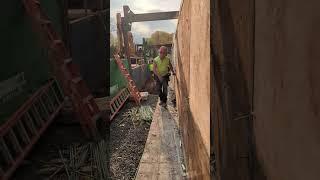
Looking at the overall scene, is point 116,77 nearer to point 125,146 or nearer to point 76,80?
point 76,80

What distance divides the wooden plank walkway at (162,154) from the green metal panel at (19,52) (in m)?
2.77

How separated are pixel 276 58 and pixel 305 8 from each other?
317mm

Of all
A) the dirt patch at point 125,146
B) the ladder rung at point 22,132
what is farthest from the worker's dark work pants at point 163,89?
the ladder rung at point 22,132

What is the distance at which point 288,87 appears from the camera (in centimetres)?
108

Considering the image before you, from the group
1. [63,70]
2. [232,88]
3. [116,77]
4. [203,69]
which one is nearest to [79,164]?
[63,70]

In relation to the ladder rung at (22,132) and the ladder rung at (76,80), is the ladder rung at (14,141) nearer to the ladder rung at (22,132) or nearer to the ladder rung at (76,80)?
the ladder rung at (22,132)

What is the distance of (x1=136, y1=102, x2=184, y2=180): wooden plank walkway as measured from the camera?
5.17m


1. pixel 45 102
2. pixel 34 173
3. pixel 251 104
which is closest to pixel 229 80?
pixel 251 104

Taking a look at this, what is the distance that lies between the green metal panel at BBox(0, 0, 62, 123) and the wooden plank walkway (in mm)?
2774

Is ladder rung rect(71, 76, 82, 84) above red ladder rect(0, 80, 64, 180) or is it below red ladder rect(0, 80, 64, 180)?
above

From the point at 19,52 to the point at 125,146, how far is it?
2888 mm

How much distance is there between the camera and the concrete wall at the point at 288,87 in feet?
2.87

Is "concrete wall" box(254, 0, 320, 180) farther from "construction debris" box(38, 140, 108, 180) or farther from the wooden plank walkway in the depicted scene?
"construction debris" box(38, 140, 108, 180)

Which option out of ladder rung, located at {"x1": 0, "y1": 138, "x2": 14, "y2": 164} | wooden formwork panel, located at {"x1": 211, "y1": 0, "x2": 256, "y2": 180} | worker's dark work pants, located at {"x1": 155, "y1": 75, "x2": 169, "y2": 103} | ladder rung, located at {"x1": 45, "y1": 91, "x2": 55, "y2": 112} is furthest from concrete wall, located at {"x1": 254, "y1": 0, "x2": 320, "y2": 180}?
worker's dark work pants, located at {"x1": 155, "y1": 75, "x2": 169, "y2": 103}
